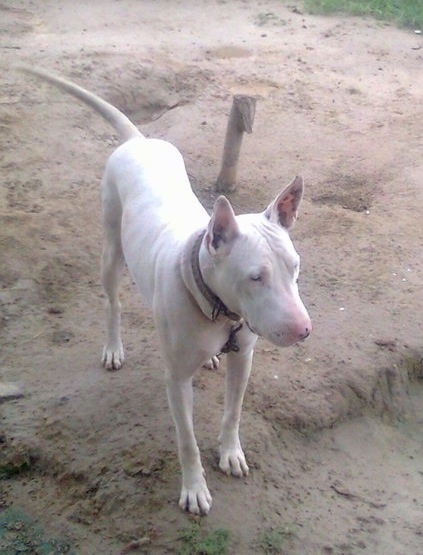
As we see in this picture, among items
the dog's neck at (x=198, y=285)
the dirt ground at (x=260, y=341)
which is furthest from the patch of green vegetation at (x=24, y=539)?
the dog's neck at (x=198, y=285)

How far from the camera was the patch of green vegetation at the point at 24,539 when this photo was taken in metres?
3.30

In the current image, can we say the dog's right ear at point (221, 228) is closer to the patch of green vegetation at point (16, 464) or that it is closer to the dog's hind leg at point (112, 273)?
the dog's hind leg at point (112, 273)

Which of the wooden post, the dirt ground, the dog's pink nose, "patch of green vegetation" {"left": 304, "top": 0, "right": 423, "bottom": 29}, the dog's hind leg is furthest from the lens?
"patch of green vegetation" {"left": 304, "top": 0, "right": 423, "bottom": 29}

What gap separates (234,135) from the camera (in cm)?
589

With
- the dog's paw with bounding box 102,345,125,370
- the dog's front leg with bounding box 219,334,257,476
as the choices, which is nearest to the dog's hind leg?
the dog's paw with bounding box 102,345,125,370

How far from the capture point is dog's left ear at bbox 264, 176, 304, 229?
284cm

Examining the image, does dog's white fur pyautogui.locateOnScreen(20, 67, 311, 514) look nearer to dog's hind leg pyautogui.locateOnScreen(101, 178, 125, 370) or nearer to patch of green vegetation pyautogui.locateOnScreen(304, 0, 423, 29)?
dog's hind leg pyautogui.locateOnScreen(101, 178, 125, 370)

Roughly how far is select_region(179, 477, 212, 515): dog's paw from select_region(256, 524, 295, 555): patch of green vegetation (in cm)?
27

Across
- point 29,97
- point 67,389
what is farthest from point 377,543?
point 29,97

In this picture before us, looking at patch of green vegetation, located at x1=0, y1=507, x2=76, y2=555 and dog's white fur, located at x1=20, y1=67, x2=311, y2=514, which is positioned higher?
dog's white fur, located at x1=20, y1=67, x2=311, y2=514

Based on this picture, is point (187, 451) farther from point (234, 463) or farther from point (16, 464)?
point (16, 464)

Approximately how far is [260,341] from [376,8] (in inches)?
272

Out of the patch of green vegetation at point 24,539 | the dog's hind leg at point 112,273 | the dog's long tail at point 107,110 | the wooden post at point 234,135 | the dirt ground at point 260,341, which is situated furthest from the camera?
the wooden post at point 234,135

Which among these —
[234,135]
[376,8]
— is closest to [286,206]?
[234,135]
